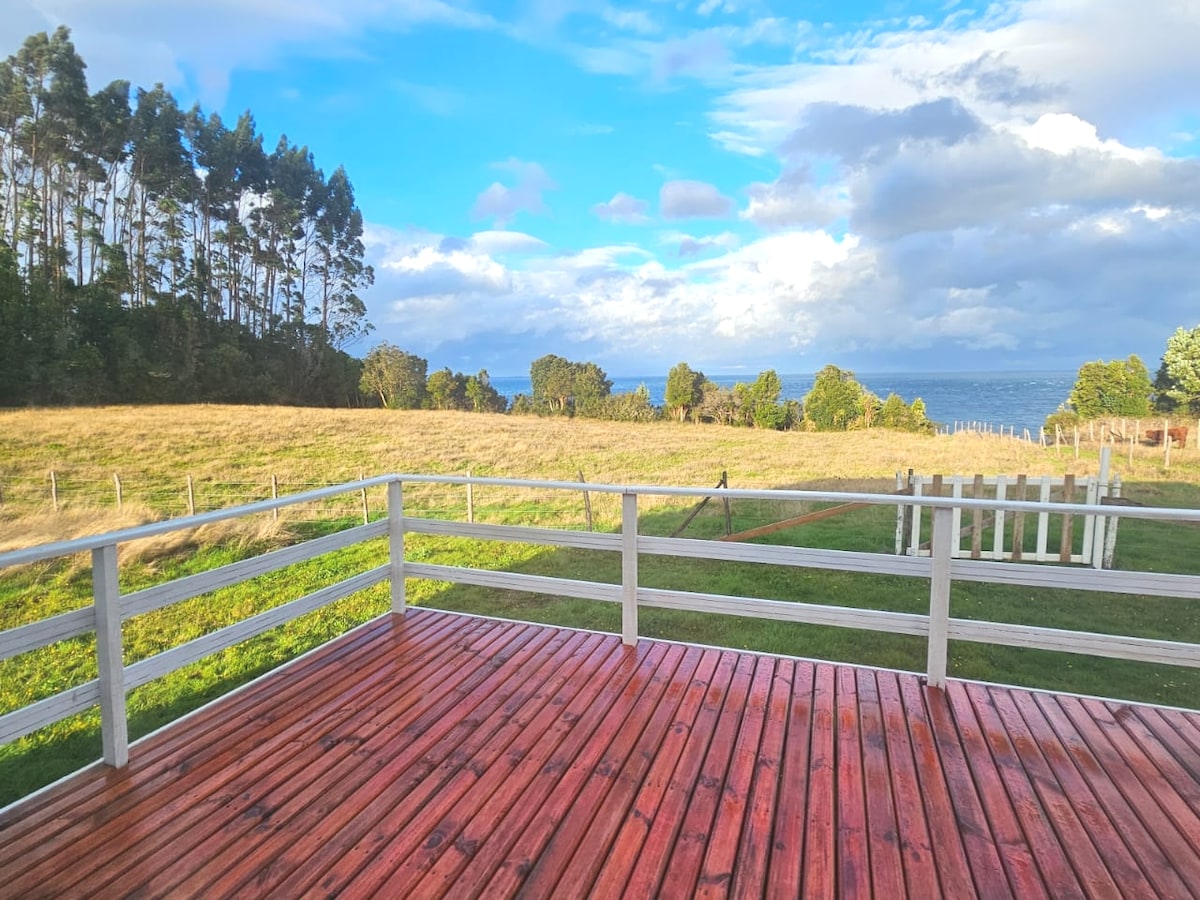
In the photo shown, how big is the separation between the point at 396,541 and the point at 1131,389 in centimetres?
3171

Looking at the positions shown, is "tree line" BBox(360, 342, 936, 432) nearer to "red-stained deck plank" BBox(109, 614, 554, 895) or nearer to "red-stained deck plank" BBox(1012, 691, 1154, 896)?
"red-stained deck plank" BBox(109, 614, 554, 895)

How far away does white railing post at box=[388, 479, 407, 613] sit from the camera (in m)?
3.22

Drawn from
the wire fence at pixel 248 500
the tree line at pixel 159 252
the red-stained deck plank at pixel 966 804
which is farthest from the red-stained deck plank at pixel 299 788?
the tree line at pixel 159 252

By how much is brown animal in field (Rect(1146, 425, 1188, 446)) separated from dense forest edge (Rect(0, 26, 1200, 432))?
21.0ft

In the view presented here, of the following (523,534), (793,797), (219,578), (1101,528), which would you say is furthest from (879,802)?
(1101,528)

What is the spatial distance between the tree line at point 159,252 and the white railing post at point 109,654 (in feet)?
63.6

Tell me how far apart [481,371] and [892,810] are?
2969 cm

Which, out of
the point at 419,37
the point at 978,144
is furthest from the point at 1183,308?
the point at 419,37

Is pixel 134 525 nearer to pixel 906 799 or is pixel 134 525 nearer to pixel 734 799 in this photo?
pixel 734 799

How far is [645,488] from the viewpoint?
2.75 meters

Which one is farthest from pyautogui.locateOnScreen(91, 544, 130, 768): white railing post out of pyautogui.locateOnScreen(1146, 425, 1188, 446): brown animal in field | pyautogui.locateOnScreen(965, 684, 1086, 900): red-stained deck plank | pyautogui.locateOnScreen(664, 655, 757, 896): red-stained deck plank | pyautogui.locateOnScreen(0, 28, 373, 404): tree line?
pyautogui.locateOnScreen(1146, 425, 1188, 446): brown animal in field

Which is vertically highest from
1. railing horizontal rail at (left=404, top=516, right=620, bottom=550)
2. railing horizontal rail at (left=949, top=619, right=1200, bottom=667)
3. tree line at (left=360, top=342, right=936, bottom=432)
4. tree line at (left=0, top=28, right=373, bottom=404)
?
tree line at (left=0, top=28, right=373, bottom=404)

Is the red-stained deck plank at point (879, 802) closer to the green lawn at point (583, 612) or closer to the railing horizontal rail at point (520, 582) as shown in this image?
the railing horizontal rail at point (520, 582)

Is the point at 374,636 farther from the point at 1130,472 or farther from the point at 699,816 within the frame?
the point at 1130,472
